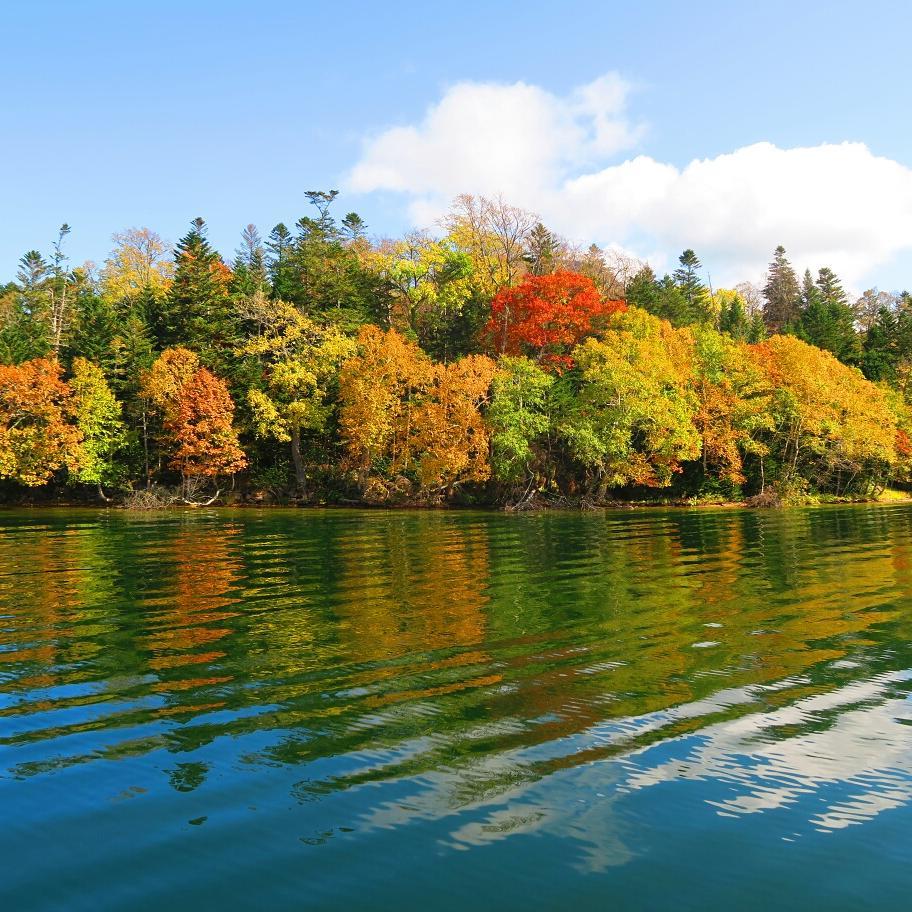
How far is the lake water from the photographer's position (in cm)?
418

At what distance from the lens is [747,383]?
2020 inches

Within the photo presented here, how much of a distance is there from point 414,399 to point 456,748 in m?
41.3

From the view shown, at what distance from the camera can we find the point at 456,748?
5988mm

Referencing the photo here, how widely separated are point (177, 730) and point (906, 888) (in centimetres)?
538

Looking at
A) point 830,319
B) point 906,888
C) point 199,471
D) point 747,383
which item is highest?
point 830,319

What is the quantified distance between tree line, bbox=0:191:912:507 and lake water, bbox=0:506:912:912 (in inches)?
1233

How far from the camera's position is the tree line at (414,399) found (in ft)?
146

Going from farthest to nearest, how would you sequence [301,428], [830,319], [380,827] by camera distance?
[830,319] → [301,428] → [380,827]

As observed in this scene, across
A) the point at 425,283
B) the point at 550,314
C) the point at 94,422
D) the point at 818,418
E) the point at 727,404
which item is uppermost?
the point at 425,283

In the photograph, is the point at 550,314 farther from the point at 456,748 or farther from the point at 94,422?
the point at 456,748

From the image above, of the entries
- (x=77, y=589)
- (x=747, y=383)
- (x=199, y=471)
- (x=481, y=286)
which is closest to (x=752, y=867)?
(x=77, y=589)

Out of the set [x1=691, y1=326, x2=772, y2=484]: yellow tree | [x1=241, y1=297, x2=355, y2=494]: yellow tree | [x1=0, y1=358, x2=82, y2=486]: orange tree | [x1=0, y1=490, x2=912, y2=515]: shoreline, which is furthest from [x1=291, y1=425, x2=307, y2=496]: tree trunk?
[x1=691, y1=326, x2=772, y2=484]: yellow tree

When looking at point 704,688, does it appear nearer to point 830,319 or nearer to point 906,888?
point 906,888

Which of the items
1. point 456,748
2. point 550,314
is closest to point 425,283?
point 550,314
